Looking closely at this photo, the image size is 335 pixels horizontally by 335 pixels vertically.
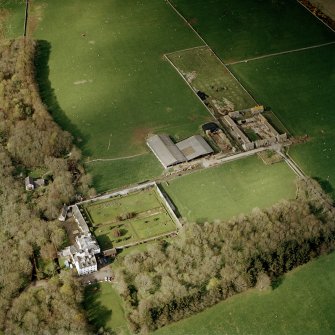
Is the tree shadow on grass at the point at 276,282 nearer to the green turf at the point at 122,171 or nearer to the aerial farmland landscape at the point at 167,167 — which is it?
the aerial farmland landscape at the point at 167,167

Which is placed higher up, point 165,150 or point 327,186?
point 165,150

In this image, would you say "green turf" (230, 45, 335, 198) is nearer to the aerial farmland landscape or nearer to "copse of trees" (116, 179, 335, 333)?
the aerial farmland landscape

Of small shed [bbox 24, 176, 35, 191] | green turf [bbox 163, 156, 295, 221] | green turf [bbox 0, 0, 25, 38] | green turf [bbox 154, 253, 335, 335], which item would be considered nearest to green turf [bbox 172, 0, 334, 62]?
green turf [bbox 163, 156, 295, 221]

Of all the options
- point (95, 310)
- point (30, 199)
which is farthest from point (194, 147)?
point (95, 310)

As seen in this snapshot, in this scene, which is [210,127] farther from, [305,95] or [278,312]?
[278,312]

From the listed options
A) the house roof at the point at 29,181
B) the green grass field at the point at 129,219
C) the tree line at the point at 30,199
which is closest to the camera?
the tree line at the point at 30,199

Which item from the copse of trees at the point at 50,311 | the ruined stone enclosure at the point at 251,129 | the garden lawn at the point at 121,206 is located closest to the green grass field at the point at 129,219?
the garden lawn at the point at 121,206

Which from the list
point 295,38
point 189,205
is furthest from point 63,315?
point 295,38
